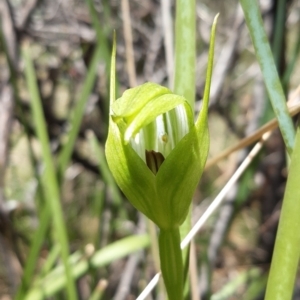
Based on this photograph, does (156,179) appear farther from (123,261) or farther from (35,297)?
(123,261)

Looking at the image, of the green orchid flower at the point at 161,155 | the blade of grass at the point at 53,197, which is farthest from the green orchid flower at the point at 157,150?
the blade of grass at the point at 53,197

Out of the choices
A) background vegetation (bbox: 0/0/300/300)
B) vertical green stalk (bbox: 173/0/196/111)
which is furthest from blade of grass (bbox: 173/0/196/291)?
background vegetation (bbox: 0/0/300/300)

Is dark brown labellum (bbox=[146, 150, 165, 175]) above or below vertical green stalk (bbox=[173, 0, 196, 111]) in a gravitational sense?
below

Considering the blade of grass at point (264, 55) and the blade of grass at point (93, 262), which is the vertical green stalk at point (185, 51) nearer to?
the blade of grass at point (264, 55)

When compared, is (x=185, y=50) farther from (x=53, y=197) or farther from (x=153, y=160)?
(x=53, y=197)


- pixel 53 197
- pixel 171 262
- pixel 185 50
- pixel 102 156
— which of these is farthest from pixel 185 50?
pixel 102 156

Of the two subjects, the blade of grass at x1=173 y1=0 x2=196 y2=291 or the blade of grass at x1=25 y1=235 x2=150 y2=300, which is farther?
the blade of grass at x1=25 y1=235 x2=150 y2=300

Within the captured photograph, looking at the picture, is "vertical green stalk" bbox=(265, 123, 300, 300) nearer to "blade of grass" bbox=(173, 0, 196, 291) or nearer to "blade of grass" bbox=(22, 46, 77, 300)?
"blade of grass" bbox=(173, 0, 196, 291)

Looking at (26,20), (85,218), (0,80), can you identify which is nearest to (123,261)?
(85,218)
